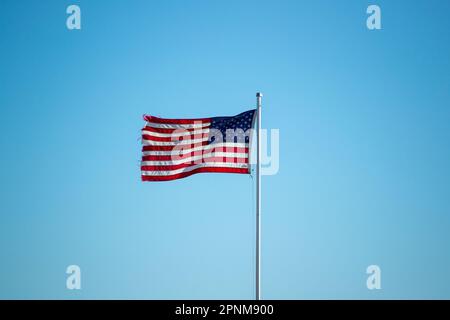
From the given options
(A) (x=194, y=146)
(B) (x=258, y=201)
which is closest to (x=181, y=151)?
(A) (x=194, y=146)

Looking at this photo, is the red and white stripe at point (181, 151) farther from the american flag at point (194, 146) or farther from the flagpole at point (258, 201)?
the flagpole at point (258, 201)

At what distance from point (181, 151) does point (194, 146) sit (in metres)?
0.65

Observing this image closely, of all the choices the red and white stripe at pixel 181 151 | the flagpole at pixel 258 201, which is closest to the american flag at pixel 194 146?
the red and white stripe at pixel 181 151

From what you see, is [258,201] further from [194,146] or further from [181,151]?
[181,151]

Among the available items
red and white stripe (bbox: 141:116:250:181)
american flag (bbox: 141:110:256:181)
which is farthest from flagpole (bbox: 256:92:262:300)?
red and white stripe (bbox: 141:116:250:181)

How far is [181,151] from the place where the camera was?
4397cm
